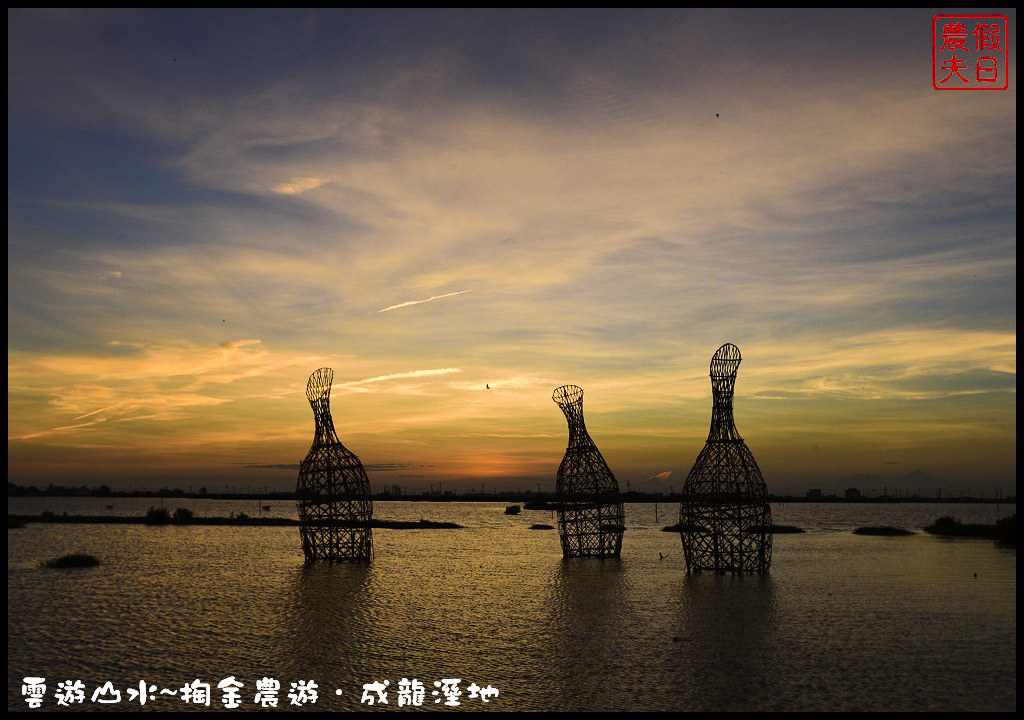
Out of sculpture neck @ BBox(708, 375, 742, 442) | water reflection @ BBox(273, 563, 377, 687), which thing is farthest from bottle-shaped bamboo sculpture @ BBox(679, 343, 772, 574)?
water reflection @ BBox(273, 563, 377, 687)

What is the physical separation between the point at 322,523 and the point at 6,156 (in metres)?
33.9

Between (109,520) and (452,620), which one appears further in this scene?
(109,520)

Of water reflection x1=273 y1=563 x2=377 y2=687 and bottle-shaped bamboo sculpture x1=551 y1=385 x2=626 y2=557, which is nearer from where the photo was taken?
water reflection x1=273 y1=563 x2=377 y2=687

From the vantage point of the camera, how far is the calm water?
20.3 metres

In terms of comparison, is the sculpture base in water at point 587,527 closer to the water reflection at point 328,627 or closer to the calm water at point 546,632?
the calm water at point 546,632

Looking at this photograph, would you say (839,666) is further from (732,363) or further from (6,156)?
(6,156)

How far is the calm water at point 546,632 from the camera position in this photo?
66.6 ft

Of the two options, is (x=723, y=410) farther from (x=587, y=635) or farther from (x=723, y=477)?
(x=587, y=635)

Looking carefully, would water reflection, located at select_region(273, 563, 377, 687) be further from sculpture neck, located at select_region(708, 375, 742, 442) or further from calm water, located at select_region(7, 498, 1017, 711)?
sculpture neck, located at select_region(708, 375, 742, 442)

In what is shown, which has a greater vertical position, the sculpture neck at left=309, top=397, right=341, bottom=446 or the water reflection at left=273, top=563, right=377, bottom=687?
the sculpture neck at left=309, top=397, right=341, bottom=446

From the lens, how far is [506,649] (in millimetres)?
24188

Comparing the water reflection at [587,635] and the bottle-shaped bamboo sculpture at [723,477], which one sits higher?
the bottle-shaped bamboo sculpture at [723,477]

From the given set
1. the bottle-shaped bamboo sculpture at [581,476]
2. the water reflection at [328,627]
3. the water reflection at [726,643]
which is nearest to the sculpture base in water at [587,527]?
the bottle-shaped bamboo sculpture at [581,476]

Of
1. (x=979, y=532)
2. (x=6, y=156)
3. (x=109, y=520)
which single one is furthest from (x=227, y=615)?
(x=109, y=520)
